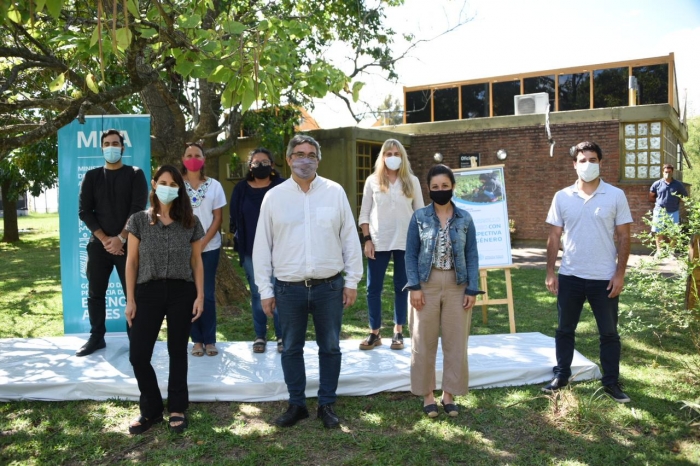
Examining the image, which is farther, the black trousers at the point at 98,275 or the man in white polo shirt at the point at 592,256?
the black trousers at the point at 98,275

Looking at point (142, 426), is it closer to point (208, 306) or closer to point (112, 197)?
point (208, 306)

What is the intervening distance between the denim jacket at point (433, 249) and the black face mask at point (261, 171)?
1657mm

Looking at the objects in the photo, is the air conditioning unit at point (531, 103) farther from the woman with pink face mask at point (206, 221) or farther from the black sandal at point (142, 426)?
the black sandal at point (142, 426)

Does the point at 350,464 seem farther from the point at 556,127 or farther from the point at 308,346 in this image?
the point at 556,127

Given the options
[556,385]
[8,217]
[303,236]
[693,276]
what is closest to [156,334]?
[303,236]

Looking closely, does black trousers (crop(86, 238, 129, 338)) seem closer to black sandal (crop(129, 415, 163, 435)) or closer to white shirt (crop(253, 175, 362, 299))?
black sandal (crop(129, 415, 163, 435))

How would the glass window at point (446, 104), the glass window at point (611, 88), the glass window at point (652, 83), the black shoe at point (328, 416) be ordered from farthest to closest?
the glass window at point (446, 104) → the glass window at point (611, 88) → the glass window at point (652, 83) → the black shoe at point (328, 416)

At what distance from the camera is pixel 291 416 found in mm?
4098

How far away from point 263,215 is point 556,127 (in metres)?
13.4

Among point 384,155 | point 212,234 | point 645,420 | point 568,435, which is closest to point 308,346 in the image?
point 212,234

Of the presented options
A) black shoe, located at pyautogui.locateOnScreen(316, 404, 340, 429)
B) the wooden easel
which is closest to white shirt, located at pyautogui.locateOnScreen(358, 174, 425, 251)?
the wooden easel

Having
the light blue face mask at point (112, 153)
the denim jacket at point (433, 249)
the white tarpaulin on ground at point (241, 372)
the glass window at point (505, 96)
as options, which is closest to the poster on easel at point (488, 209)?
the white tarpaulin on ground at point (241, 372)

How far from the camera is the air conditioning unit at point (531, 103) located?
1614 centimetres

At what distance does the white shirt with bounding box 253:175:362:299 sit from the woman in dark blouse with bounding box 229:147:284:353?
1.23m
